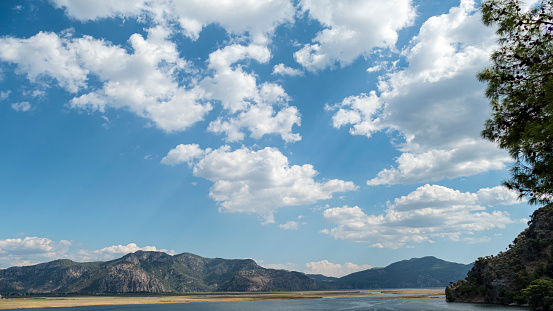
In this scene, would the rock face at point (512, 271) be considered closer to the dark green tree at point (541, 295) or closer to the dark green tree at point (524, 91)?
the dark green tree at point (541, 295)

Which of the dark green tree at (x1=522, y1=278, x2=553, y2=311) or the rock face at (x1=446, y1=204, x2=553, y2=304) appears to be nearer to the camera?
the dark green tree at (x1=522, y1=278, x2=553, y2=311)

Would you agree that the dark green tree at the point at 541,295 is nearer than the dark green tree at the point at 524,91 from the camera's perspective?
No

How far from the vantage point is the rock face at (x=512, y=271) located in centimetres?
14075

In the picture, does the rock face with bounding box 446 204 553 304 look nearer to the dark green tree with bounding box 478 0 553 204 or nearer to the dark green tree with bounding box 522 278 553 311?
the dark green tree with bounding box 522 278 553 311

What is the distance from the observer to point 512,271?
155 m

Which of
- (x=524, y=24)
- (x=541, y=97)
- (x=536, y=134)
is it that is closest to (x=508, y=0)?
(x=524, y=24)

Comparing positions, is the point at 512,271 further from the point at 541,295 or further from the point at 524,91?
the point at 524,91

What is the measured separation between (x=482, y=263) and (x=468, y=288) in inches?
623

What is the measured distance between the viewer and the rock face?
140750 mm

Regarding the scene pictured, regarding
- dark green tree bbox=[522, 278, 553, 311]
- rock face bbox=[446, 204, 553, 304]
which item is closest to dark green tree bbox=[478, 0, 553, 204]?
dark green tree bbox=[522, 278, 553, 311]

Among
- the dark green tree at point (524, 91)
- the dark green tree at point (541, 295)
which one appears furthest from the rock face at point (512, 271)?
the dark green tree at point (524, 91)

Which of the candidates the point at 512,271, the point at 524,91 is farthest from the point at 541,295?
the point at 524,91

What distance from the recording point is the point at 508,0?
20.1 m

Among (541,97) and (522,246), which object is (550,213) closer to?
(522,246)
